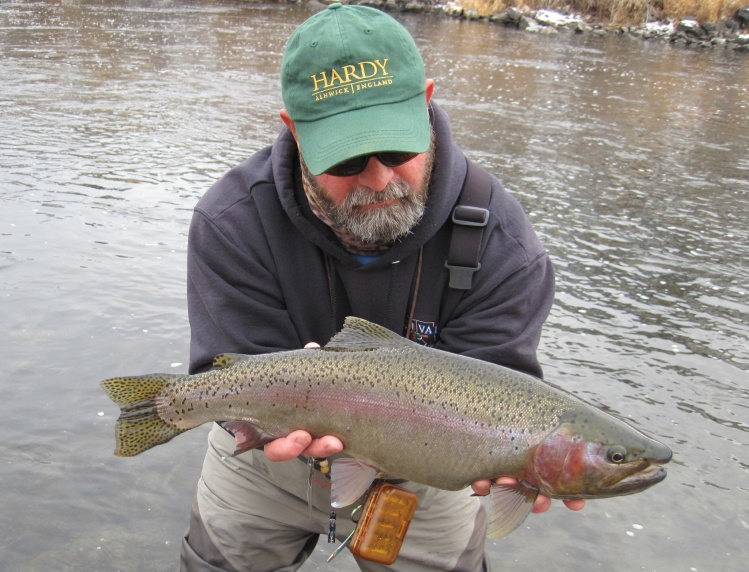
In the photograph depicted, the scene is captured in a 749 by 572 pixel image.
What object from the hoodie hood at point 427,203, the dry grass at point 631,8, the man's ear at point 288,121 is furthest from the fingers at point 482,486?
the dry grass at point 631,8

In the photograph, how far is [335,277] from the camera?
2.94 metres

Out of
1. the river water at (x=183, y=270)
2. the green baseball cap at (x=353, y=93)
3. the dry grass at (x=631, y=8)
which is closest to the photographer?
the green baseball cap at (x=353, y=93)

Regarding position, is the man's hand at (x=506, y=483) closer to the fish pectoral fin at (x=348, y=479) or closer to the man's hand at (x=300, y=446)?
the fish pectoral fin at (x=348, y=479)

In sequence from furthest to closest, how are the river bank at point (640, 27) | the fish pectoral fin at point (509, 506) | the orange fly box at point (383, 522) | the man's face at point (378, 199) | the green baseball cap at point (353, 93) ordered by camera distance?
the river bank at point (640, 27) < the orange fly box at point (383, 522) < the man's face at point (378, 199) < the green baseball cap at point (353, 93) < the fish pectoral fin at point (509, 506)

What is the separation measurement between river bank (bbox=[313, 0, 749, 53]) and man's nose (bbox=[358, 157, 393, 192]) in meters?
25.2

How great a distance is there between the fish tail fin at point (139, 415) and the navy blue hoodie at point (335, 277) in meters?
0.20

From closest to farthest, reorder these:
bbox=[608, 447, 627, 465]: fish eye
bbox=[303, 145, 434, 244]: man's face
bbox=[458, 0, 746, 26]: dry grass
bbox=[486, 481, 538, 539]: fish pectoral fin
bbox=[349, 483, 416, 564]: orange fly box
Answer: bbox=[608, 447, 627, 465]: fish eye, bbox=[486, 481, 538, 539]: fish pectoral fin, bbox=[303, 145, 434, 244]: man's face, bbox=[349, 483, 416, 564]: orange fly box, bbox=[458, 0, 746, 26]: dry grass

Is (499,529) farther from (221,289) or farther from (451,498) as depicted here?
(221,289)

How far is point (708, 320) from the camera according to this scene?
6277mm

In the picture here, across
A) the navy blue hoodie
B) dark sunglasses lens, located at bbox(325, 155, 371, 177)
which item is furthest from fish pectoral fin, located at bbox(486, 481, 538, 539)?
dark sunglasses lens, located at bbox(325, 155, 371, 177)

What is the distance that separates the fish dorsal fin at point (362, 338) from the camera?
2.58m

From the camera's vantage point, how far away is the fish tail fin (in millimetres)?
2707

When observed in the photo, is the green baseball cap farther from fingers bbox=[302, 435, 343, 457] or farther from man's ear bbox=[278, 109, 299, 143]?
fingers bbox=[302, 435, 343, 457]

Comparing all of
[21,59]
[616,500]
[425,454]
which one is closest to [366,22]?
[425,454]
